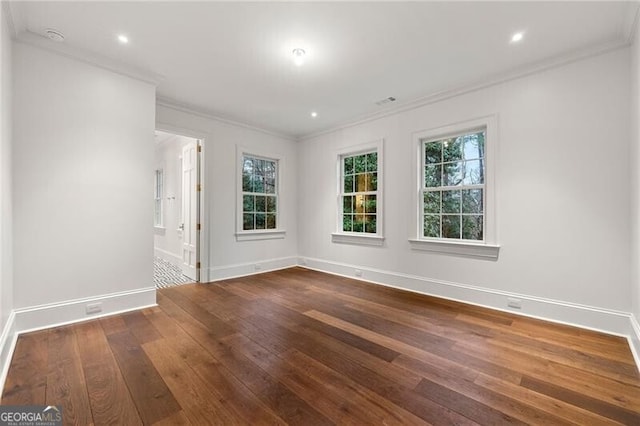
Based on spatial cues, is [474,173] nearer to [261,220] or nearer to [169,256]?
[261,220]

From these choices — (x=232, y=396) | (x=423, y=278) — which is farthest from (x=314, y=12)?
(x=423, y=278)

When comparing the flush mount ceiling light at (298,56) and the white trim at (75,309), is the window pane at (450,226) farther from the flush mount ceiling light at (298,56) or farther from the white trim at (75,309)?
the white trim at (75,309)

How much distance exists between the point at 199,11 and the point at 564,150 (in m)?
3.76

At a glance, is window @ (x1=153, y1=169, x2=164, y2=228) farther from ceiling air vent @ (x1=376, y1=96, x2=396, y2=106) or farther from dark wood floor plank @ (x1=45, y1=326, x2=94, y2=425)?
ceiling air vent @ (x1=376, y1=96, x2=396, y2=106)

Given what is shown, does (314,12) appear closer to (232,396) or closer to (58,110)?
(58,110)

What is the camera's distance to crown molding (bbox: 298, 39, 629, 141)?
106 inches

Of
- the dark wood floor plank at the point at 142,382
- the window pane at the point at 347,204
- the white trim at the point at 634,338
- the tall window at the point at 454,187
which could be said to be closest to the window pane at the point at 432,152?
the tall window at the point at 454,187

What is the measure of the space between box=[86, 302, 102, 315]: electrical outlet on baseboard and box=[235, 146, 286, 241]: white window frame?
2207 millimetres

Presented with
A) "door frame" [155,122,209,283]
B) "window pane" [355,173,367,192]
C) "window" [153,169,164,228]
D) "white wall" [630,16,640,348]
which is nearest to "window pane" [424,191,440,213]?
"window pane" [355,173,367,192]

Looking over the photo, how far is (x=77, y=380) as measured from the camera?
1.91 meters

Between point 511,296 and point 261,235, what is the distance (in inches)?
157

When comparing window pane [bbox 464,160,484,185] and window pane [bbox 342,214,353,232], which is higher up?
window pane [bbox 464,160,484,185]

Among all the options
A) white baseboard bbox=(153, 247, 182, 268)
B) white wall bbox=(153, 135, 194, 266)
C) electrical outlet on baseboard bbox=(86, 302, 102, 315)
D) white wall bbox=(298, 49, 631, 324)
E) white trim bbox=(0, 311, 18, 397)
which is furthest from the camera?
white wall bbox=(153, 135, 194, 266)

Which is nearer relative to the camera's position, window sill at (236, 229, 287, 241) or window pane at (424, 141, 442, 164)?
window pane at (424, 141, 442, 164)
